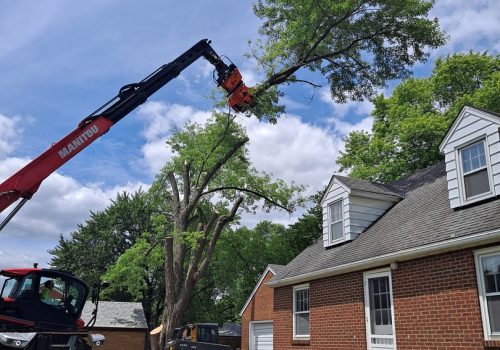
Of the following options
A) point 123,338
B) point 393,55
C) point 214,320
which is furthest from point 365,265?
point 214,320

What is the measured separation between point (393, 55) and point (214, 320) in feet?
106

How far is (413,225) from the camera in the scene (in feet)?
40.4

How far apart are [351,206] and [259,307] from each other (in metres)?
10.9

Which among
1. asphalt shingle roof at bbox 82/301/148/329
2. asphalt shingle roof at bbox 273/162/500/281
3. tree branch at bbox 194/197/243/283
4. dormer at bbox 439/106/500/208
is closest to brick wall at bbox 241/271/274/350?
tree branch at bbox 194/197/243/283

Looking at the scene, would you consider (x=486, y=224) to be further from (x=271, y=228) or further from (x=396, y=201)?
(x=271, y=228)

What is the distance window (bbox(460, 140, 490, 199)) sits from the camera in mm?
10909

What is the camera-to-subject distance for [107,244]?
4503 centimetres

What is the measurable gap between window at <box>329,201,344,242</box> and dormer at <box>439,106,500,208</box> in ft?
14.7

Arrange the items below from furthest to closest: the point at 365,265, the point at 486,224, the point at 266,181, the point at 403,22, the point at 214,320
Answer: the point at 214,320 < the point at 266,181 < the point at 403,22 < the point at 365,265 < the point at 486,224

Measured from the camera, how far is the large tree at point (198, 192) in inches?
858

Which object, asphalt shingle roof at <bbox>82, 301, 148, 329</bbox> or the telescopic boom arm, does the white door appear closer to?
the telescopic boom arm

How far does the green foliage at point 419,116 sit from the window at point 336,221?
13287 millimetres

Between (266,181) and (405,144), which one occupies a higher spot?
(405,144)

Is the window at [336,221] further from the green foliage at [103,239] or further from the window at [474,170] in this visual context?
the green foliage at [103,239]
